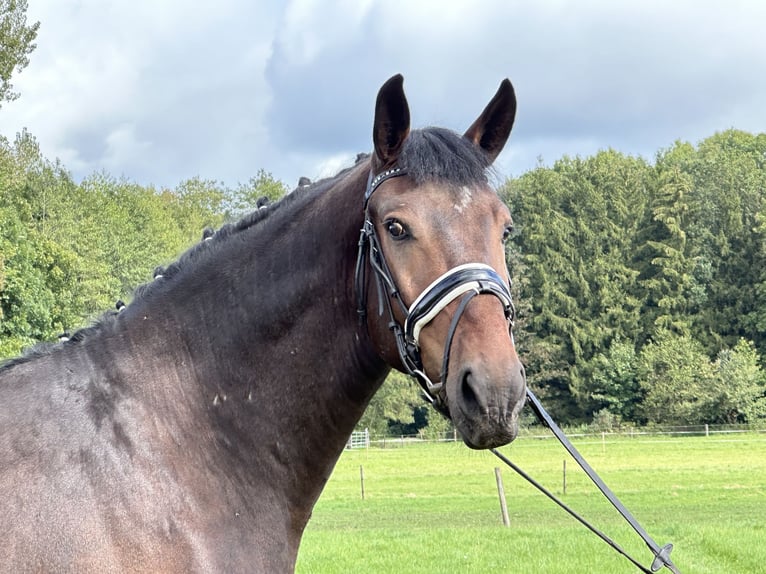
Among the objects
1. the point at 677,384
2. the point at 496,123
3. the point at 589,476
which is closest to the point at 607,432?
the point at 677,384

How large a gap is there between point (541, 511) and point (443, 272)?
23.7m

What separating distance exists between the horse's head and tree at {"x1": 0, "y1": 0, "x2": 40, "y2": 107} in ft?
116

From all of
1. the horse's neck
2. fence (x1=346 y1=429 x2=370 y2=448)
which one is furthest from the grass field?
the horse's neck

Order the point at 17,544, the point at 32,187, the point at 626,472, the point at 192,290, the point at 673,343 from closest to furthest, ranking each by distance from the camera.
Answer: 1. the point at 17,544
2. the point at 192,290
3. the point at 626,472
4. the point at 32,187
5. the point at 673,343

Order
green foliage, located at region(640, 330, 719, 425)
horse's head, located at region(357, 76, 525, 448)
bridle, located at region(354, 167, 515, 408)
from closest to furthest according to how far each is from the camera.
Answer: horse's head, located at region(357, 76, 525, 448) → bridle, located at region(354, 167, 515, 408) → green foliage, located at region(640, 330, 719, 425)

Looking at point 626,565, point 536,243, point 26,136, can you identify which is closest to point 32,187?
point 26,136

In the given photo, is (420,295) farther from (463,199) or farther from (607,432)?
(607,432)

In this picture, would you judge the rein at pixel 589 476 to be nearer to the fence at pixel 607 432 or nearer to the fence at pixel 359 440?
the fence at pixel 607 432

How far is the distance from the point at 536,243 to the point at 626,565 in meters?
60.6

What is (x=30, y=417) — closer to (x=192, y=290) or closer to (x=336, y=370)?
(x=192, y=290)

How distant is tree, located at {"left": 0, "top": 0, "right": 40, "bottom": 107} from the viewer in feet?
111

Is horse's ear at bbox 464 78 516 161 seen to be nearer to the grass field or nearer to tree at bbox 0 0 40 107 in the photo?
the grass field

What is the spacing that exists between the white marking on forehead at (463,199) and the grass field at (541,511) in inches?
427

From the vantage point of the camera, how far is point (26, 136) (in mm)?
46688
